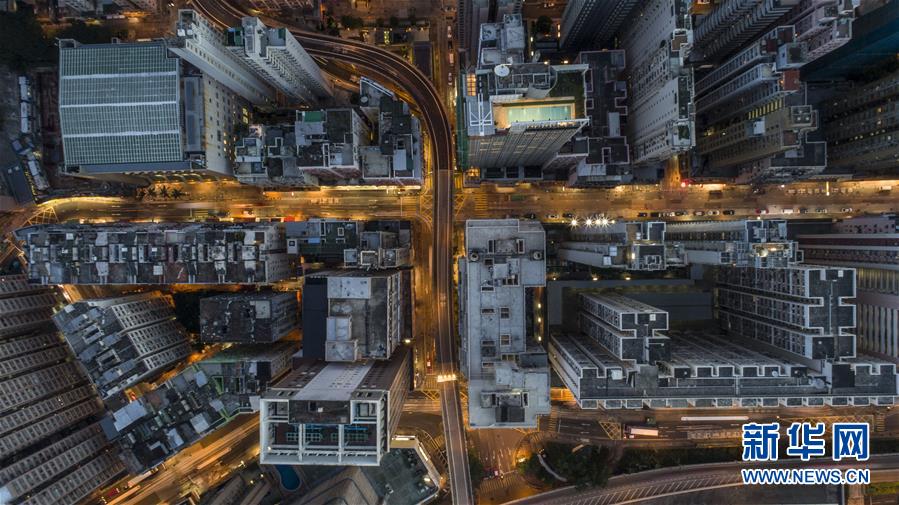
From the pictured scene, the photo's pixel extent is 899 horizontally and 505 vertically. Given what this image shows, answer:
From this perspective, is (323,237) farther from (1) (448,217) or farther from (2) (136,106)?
(2) (136,106)

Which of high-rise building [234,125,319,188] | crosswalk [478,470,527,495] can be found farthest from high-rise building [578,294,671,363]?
high-rise building [234,125,319,188]

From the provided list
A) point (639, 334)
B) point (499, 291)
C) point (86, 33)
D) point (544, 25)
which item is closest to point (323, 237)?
point (499, 291)

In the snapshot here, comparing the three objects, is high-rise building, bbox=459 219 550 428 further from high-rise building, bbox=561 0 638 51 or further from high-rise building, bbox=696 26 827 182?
high-rise building, bbox=696 26 827 182

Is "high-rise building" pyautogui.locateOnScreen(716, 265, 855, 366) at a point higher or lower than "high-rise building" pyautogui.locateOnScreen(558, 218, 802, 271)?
lower

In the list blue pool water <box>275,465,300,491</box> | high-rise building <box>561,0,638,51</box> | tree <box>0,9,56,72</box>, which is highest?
tree <box>0,9,56,72</box>

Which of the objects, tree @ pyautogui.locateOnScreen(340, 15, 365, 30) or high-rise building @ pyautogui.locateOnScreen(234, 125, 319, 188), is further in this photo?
tree @ pyautogui.locateOnScreen(340, 15, 365, 30)

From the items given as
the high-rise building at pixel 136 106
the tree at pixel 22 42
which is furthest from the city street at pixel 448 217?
the tree at pixel 22 42

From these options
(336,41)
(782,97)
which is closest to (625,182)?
(782,97)
